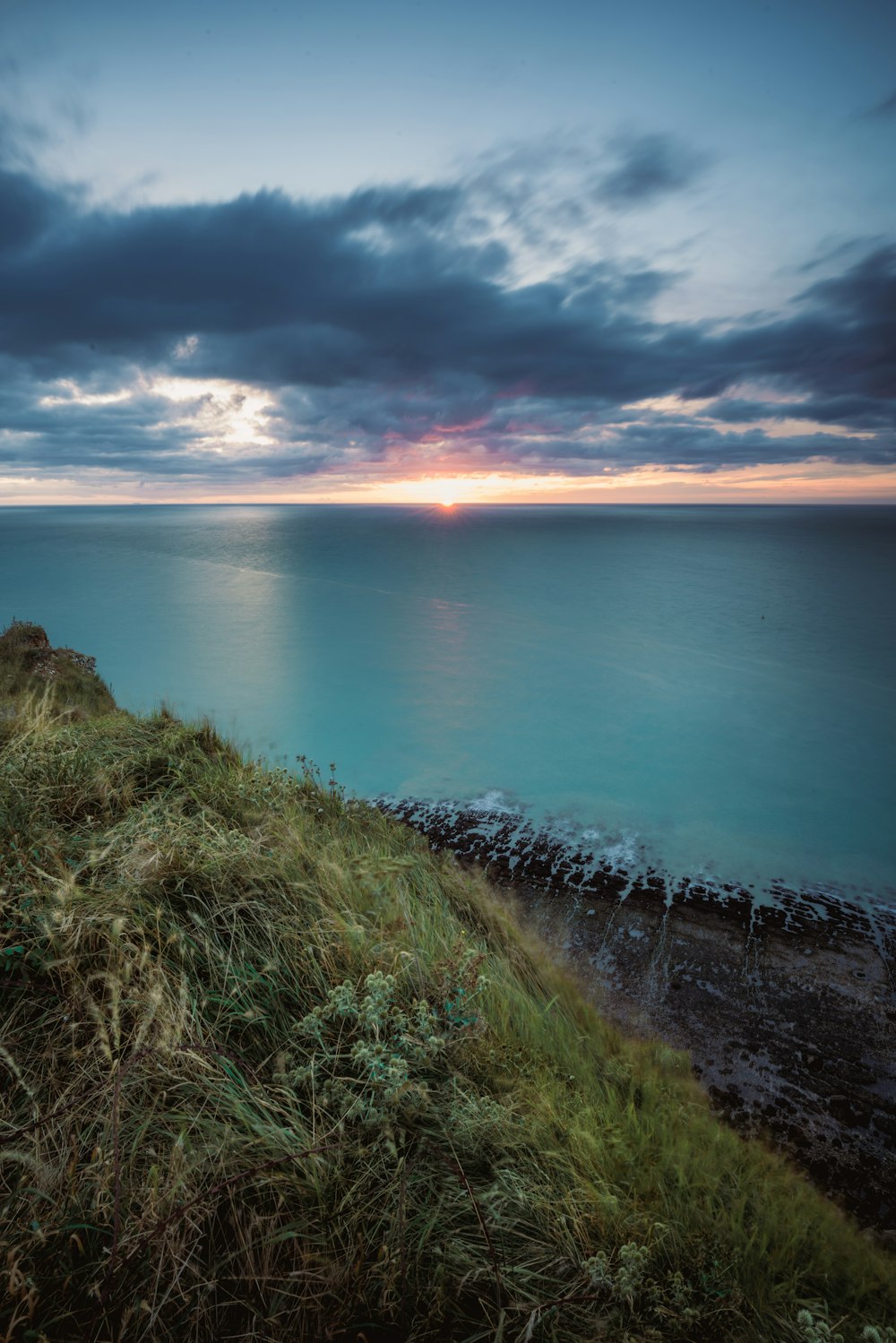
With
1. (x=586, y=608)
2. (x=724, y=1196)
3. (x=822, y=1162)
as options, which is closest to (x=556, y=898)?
(x=822, y=1162)

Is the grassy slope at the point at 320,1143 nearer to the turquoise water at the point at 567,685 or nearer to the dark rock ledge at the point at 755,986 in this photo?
the dark rock ledge at the point at 755,986

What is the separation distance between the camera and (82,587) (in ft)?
158

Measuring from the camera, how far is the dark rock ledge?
4738 millimetres

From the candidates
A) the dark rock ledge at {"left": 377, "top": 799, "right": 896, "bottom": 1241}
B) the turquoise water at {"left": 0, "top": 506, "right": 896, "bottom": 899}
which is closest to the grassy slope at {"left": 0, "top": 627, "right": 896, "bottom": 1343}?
the dark rock ledge at {"left": 377, "top": 799, "right": 896, "bottom": 1241}

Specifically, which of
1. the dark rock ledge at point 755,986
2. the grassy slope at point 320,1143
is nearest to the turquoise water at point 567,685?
the dark rock ledge at point 755,986

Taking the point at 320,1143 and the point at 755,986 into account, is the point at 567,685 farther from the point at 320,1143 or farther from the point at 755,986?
the point at 320,1143

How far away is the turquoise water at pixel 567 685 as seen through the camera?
12023 mm

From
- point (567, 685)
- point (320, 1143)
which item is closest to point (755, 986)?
point (320, 1143)

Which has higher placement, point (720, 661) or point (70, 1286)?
point (70, 1286)

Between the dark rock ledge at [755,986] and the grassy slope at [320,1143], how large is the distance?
792mm

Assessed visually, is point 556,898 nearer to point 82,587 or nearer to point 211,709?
point 211,709

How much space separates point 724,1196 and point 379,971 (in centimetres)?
207

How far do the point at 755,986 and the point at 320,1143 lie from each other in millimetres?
5291

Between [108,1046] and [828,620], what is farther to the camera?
[828,620]
